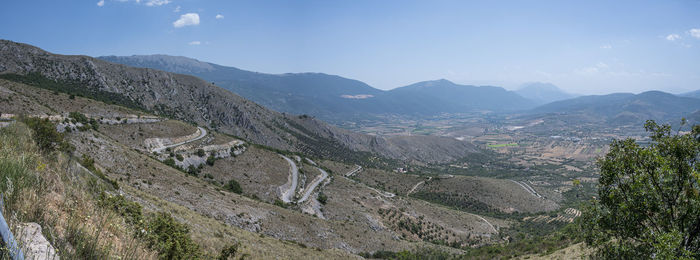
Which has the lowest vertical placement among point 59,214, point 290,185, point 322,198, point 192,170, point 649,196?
point 322,198

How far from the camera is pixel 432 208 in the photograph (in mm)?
58531

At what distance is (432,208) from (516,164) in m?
136

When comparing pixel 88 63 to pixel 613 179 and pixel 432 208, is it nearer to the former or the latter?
pixel 432 208

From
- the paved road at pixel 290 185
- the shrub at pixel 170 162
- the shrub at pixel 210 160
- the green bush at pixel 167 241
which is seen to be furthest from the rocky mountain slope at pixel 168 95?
the green bush at pixel 167 241

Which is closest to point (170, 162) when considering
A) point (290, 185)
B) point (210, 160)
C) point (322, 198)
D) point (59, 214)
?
point (210, 160)

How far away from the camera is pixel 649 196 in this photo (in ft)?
37.1

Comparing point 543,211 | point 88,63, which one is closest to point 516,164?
point 543,211

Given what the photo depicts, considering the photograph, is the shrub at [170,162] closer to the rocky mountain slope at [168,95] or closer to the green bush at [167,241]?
the green bush at [167,241]

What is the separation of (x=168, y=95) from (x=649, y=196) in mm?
123818

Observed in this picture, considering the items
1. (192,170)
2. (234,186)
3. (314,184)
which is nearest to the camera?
(234,186)

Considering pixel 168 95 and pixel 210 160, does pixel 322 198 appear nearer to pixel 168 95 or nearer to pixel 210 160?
pixel 210 160

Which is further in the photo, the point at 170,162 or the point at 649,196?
the point at 170,162

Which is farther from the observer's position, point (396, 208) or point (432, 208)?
point (432, 208)

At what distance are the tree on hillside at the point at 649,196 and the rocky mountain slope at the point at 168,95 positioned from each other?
96127mm
